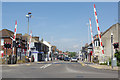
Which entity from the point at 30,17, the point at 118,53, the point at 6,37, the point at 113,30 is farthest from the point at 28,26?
the point at 113,30

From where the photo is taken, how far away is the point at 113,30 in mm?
51594

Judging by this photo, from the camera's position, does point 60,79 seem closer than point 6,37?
Yes

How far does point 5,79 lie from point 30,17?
98.5ft

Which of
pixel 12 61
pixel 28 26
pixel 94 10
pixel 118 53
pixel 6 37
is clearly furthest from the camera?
pixel 6 37

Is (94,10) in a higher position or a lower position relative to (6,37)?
higher

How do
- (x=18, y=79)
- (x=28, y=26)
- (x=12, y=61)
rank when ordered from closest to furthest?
(x=18, y=79) < (x=12, y=61) < (x=28, y=26)

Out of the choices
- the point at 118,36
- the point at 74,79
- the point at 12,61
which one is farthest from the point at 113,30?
the point at 74,79

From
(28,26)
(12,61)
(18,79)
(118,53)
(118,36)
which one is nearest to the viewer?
(18,79)

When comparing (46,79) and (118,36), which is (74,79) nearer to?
(46,79)

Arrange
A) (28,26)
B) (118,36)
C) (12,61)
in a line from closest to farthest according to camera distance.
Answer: (12,61) → (28,26) → (118,36)

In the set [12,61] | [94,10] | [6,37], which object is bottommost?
[12,61]

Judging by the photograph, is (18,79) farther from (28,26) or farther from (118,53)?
(28,26)

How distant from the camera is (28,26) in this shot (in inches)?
1602

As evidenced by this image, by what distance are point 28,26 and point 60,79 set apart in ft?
96.7
